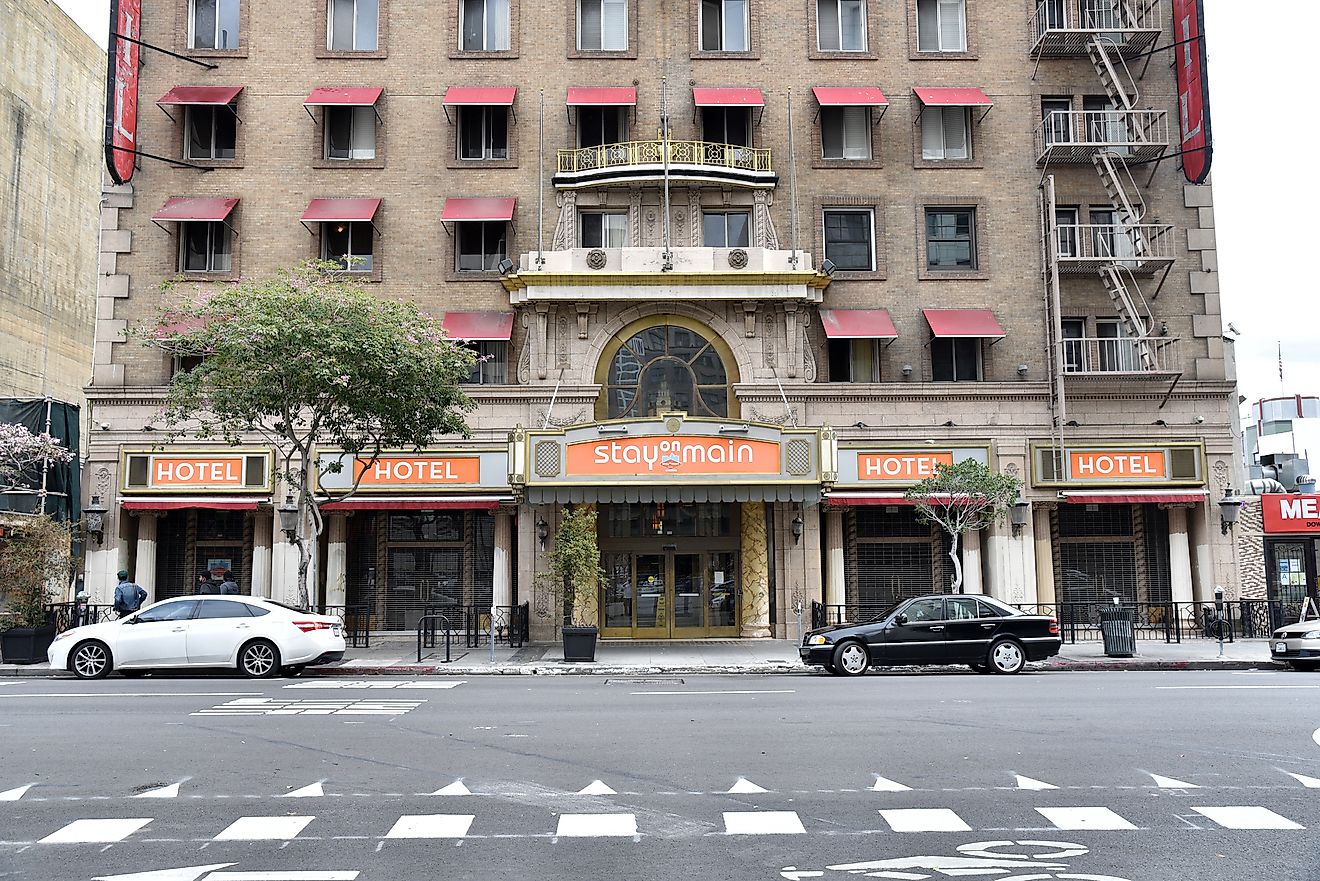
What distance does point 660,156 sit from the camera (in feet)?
93.8

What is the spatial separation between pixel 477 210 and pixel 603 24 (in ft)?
20.6

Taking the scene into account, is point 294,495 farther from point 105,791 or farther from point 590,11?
point 105,791

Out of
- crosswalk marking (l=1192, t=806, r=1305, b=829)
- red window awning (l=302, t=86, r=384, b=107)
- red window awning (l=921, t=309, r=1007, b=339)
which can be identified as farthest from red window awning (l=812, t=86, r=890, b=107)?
crosswalk marking (l=1192, t=806, r=1305, b=829)

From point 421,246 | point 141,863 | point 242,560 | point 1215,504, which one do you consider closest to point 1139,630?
point 1215,504

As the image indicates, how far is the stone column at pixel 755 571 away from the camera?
28172 millimetres

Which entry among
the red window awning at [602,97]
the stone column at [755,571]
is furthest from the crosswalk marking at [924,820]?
the red window awning at [602,97]

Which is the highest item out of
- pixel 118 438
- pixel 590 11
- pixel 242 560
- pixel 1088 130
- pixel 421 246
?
pixel 590 11

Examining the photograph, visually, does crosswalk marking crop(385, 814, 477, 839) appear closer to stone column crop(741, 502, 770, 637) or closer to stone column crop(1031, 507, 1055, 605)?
stone column crop(741, 502, 770, 637)

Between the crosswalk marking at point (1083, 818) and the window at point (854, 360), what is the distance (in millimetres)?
20409

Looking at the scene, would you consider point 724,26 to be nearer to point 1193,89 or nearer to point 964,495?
point 1193,89

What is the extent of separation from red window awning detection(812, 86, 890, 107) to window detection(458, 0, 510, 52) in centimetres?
844

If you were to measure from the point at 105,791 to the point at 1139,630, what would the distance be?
23564mm

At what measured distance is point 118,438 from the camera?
92.0 feet

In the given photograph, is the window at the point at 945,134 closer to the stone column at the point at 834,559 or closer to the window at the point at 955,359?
the window at the point at 955,359
